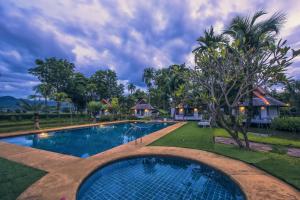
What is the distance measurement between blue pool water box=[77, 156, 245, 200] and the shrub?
1202 cm

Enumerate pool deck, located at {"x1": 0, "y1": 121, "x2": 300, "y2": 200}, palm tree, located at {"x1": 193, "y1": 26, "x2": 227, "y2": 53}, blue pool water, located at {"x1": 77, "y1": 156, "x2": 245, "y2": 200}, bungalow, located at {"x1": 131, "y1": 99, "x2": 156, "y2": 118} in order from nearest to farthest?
pool deck, located at {"x1": 0, "y1": 121, "x2": 300, "y2": 200}
blue pool water, located at {"x1": 77, "y1": 156, "x2": 245, "y2": 200}
palm tree, located at {"x1": 193, "y1": 26, "x2": 227, "y2": 53}
bungalow, located at {"x1": 131, "y1": 99, "x2": 156, "y2": 118}

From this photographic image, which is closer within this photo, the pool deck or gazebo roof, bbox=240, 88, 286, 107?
the pool deck

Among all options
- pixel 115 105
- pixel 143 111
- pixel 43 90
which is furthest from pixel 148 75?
pixel 43 90

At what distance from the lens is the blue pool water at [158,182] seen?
4551 millimetres

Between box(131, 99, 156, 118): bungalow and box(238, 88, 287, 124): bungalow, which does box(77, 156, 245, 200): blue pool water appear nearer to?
box(238, 88, 287, 124): bungalow

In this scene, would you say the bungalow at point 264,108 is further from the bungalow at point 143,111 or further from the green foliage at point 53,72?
the green foliage at point 53,72

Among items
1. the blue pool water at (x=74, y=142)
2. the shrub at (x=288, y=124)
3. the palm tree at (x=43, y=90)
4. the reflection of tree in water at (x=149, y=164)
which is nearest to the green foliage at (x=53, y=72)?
the palm tree at (x=43, y=90)

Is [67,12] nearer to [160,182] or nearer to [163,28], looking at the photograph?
[163,28]

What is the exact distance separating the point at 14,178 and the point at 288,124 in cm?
1845

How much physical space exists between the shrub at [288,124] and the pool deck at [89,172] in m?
10.7

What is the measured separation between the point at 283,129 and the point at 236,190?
13505 mm

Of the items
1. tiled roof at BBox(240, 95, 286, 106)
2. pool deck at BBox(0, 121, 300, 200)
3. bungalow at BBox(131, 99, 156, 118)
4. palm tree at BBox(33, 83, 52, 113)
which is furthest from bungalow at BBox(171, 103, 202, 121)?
palm tree at BBox(33, 83, 52, 113)

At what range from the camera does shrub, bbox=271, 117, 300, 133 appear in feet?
42.5

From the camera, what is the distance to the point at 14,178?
484 cm
